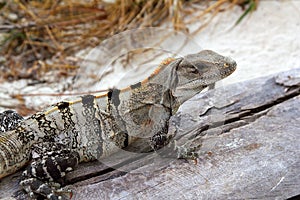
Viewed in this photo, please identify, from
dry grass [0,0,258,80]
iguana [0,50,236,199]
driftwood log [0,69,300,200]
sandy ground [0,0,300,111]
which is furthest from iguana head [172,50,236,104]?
dry grass [0,0,258,80]

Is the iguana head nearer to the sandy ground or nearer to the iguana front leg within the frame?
the iguana front leg

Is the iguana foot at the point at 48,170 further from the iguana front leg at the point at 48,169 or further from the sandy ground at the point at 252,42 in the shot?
the sandy ground at the point at 252,42

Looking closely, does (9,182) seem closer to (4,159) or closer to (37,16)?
(4,159)

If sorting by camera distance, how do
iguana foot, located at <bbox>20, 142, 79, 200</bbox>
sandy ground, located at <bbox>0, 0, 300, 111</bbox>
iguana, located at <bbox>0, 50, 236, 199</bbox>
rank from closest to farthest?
iguana foot, located at <bbox>20, 142, 79, 200</bbox> → iguana, located at <bbox>0, 50, 236, 199</bbox> → sandy ground, located at <bbox>0, 0, 300, 111</bbox>

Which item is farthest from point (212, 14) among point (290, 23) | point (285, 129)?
point (285, 129)

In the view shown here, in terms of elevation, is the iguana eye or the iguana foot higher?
the iguana eye

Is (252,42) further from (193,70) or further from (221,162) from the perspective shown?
(221,162)

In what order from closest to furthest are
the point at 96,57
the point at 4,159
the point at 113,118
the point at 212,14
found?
1. the point at 4,159
2. the point at 113,118
3. the point at 96,57
4. the point at 212,14
